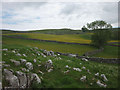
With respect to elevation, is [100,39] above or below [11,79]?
above

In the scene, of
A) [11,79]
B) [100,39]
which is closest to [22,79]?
[11,79]

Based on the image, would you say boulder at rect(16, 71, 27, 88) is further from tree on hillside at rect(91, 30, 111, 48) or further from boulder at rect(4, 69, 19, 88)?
tree on hillside at rect(91, 30, 111, 48)

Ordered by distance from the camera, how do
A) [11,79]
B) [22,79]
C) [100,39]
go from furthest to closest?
[100,39] < [22,79] < [11,79]

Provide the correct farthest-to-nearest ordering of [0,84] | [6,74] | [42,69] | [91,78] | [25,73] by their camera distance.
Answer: [42,69] < [91,78] < [25,73] < [6,74] < [0,84]

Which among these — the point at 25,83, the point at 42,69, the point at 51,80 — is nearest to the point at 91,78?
the point at 51,80

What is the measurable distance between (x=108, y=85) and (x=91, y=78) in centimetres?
154

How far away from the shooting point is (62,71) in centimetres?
1085

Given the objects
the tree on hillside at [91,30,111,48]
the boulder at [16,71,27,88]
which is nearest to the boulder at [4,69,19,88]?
the boulder at [16,71,27,88]

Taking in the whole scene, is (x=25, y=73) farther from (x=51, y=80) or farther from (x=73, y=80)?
(x=73, y=80)

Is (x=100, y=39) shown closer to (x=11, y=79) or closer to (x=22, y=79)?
(x=22, y=79)

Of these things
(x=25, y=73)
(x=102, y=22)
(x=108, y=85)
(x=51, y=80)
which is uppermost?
(x=102, y=22)

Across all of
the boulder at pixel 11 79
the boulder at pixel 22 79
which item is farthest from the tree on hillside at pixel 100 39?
the boulder at pixel 11 79

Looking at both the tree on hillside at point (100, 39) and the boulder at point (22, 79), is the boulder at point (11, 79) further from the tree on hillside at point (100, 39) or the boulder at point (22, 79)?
the tree on hillside at point (100, 39)

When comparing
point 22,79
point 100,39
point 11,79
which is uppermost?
point 100,39
